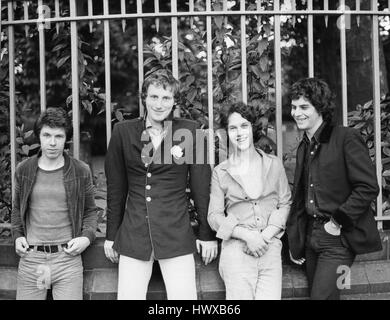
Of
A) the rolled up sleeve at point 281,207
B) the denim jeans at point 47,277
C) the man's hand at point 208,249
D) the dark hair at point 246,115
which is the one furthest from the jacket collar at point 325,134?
the denim jeans at point 47,277

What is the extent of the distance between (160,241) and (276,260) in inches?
28.4

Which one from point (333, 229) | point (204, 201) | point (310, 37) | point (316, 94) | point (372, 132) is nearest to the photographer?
point (333, 229)

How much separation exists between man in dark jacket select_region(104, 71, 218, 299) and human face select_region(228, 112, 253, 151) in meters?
0.24

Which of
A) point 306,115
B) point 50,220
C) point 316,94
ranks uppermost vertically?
point 316,94

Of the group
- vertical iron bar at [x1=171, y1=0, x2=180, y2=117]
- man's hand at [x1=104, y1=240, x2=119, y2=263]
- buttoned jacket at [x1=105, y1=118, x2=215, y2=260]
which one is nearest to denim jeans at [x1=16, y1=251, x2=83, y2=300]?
man's hand at [x1=104, y1=240, x2=119, y2=263]

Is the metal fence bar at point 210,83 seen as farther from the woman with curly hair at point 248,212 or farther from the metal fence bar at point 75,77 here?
the metal fence bar at point 75,77

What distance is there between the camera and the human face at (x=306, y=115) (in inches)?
131

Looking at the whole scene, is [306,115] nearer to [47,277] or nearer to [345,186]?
[345,186]

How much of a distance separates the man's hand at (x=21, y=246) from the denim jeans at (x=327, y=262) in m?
1.76

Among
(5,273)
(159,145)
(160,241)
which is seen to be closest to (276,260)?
(160,241)

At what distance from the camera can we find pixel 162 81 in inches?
131

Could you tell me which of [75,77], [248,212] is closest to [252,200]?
[248,212]

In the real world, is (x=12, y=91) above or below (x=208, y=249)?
above

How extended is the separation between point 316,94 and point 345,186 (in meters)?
0.58
